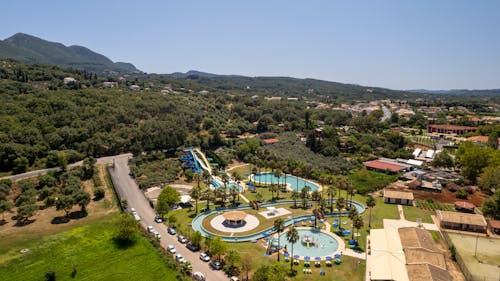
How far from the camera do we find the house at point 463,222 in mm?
44156

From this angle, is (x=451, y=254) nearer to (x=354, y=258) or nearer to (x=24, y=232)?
(x=354, y=258)

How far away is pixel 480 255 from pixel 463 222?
32.0ft

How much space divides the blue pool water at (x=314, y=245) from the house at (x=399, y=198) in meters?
19.9

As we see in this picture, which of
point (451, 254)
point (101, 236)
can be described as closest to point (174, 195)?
point (101, 236)

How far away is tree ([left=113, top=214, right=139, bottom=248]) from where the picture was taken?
3881cm

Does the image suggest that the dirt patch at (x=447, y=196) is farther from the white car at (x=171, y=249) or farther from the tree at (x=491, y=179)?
the white car at (x=171, y=249)

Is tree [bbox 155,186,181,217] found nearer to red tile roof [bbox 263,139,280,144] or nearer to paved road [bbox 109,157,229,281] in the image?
paved road [bbox 109,157,229,281]

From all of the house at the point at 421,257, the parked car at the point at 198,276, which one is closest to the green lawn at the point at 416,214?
the house at the point at 421,257

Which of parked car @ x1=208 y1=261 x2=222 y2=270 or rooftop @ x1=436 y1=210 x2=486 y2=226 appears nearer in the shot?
parked car @ x1=208 y1=261 x2=222 y2=270

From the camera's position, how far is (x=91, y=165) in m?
60.3

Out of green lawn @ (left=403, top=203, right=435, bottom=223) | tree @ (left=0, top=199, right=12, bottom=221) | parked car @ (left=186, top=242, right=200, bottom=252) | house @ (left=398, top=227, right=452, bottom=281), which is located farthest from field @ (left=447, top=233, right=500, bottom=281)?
tree @ (left=0, top=199, right=12, bottom=221)

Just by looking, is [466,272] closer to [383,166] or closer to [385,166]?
[383,166]

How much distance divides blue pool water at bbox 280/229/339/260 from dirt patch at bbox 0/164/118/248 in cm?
3005

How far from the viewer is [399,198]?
54.8m
